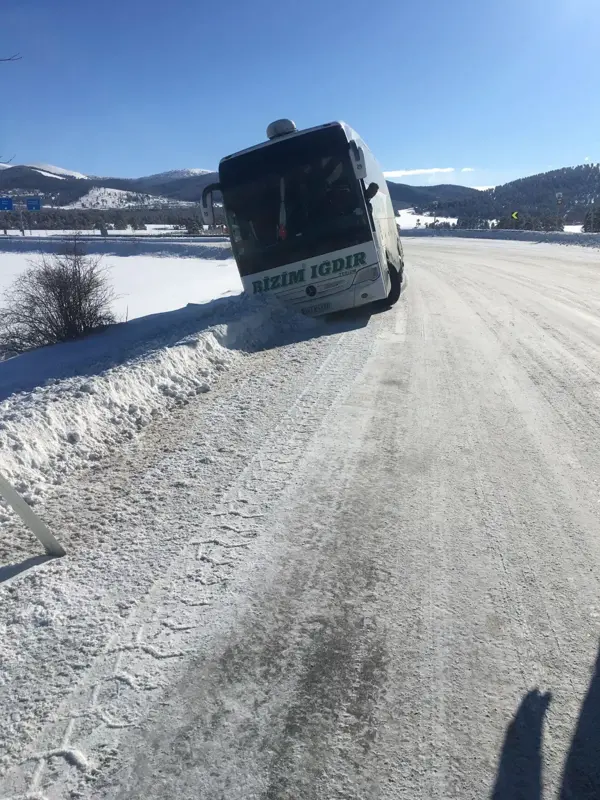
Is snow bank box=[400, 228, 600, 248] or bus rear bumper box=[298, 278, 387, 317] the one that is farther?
snow bank box=[400, 228, 600, 248]

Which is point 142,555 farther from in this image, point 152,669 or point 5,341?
point 5,341

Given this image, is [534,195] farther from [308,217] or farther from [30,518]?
[30,518]

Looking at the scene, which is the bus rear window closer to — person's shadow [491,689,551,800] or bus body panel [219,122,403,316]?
bus body panel [219,122,403,316]

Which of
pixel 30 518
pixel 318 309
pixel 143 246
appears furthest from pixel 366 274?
pixel 143 246

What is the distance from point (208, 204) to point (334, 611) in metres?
8.27

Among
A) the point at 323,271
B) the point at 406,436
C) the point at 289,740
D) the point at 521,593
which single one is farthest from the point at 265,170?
the point at 289,740

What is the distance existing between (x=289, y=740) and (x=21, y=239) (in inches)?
2755

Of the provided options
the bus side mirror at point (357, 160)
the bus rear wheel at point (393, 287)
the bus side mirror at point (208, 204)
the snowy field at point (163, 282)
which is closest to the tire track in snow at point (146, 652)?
the bus side mirror at point (357, 160)

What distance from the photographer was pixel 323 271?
876 cm

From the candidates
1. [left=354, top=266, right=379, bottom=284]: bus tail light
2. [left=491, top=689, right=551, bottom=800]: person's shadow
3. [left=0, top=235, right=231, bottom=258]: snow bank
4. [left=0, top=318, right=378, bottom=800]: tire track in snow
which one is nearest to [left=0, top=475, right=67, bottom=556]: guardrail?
[left=0, top=318, right=378, bottom=800]: tire track in snow

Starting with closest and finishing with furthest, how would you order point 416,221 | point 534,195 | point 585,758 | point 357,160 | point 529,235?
point 585,758 < point 357,160 < point 529,235 < point 416,221 < point 534,195

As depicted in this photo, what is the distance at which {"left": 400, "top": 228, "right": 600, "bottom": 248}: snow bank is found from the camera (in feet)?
87.7

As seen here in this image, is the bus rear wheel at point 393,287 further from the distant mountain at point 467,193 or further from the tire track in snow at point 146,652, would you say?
the distant mountain at point 467,193

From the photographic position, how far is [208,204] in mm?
9070
